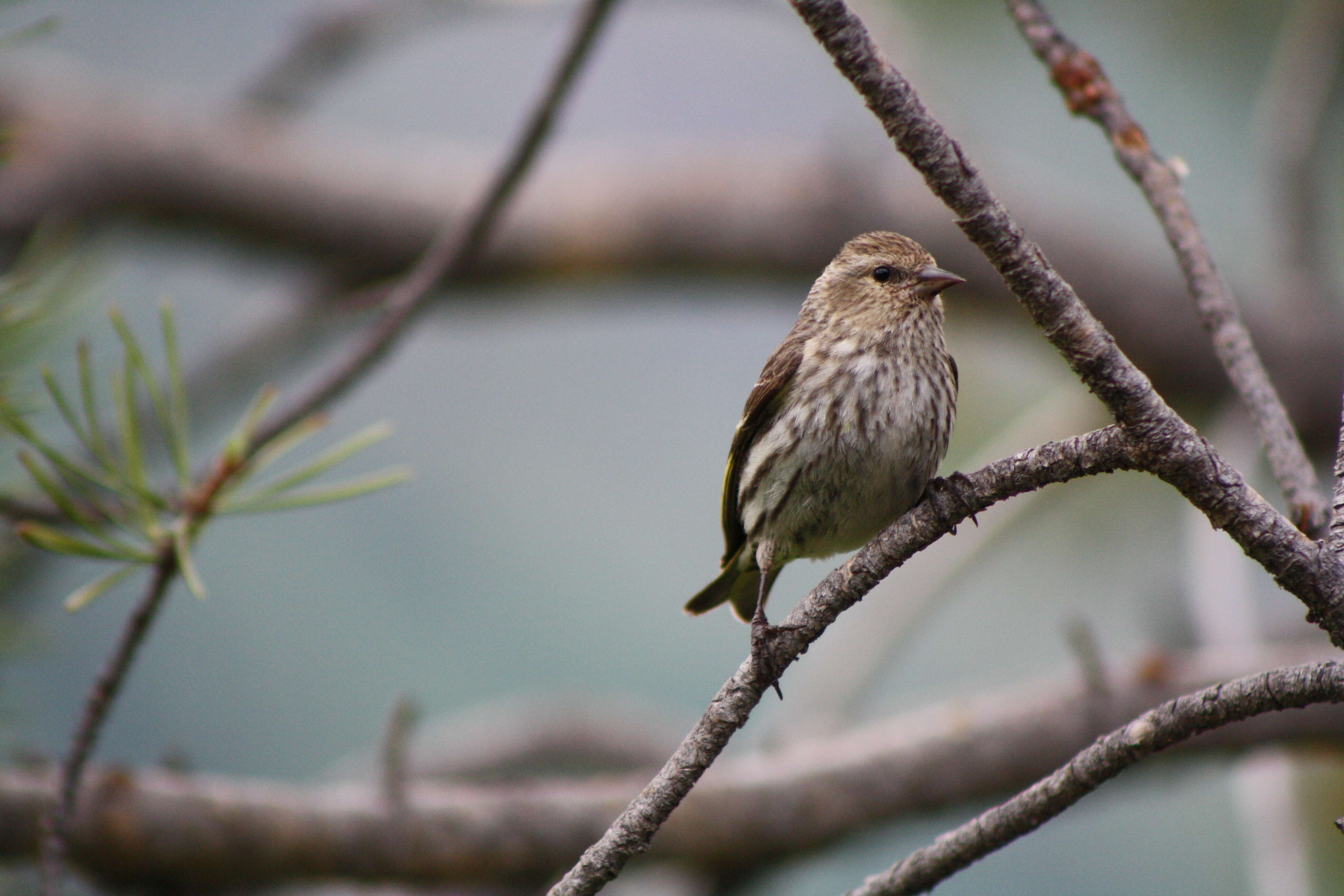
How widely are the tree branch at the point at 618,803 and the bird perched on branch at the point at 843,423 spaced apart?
70cm

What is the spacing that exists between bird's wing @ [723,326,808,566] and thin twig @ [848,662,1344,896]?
2.89 feet

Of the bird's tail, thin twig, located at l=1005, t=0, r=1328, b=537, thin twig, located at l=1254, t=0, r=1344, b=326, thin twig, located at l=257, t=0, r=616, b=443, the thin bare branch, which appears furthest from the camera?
the thin bare branch

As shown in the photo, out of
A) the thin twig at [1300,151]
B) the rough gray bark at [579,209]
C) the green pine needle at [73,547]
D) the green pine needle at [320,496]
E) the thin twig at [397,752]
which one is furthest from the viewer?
the rough gray bark at [579,209]

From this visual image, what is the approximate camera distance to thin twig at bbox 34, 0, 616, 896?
1.24 meters

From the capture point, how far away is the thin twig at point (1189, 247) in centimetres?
104

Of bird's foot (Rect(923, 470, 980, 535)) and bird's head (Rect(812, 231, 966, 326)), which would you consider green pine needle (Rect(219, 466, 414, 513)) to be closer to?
bird's foot (Rect(923, 470, 980, 535))

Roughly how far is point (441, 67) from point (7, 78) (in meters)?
2.16

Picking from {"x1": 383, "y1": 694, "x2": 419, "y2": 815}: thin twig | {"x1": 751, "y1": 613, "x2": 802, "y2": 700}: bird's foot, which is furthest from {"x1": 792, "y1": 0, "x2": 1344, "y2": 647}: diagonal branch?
{"x1": 383, "y1": 694, "x2": 419, "y2": 815}: thin twig

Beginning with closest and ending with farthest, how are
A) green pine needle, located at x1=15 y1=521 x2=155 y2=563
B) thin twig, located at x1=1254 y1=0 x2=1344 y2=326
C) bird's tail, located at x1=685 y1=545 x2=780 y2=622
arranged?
green pine needle, located at x1=15 y1=521 x2=155 y2=563 → bird's tail, located at x1=685 y1=545 x2=780 y2=622 → thin twig, located at x1=1254 y1=0 x2=1344 y2=326

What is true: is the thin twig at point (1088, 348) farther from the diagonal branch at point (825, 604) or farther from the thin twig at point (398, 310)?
the thin twig at point (398, 310)

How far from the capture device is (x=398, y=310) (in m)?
1.69

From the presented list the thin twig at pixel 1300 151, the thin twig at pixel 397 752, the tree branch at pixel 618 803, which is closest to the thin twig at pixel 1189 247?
the thin twig at pixel 397 752

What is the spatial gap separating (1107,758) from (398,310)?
1194 mm

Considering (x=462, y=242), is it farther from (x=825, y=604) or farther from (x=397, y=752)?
(x=825, y=604)
